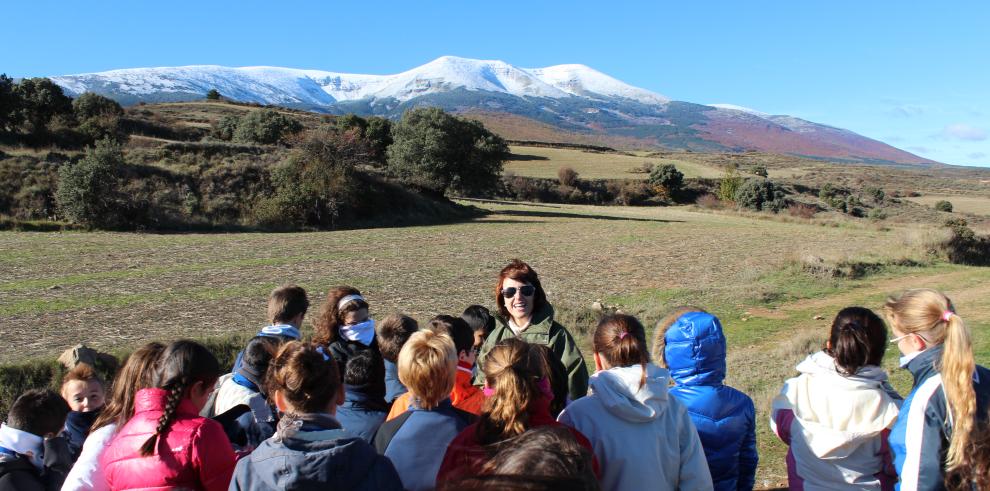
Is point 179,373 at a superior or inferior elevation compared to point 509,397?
inferior

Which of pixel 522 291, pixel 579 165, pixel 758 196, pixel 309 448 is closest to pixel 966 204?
pixel 758 196

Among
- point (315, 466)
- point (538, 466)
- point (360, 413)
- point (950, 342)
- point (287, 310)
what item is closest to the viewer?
point (538, 466)

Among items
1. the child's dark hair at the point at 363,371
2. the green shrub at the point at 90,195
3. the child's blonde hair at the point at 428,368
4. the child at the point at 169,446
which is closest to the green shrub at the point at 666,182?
the green shrub at the point at 90,195

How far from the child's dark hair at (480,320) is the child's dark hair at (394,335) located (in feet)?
2.74

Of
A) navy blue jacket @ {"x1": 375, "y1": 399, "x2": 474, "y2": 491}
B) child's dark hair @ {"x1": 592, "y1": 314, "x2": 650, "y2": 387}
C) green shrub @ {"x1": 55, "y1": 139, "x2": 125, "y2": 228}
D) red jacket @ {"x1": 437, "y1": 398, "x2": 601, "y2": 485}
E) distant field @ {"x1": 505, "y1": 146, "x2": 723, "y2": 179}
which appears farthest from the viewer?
distant field @ {"x1": 505, "y1": 146, "x2": 723, "y2": 179}

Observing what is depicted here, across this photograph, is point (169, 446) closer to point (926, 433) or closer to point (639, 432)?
point (639, 432)

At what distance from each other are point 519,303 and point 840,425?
2.16m

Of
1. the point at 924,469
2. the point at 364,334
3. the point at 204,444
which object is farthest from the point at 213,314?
the point at 924,469

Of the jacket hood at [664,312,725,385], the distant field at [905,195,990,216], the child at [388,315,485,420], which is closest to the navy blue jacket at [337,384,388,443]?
the child at [388,315,485,420]

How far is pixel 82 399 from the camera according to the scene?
396cm

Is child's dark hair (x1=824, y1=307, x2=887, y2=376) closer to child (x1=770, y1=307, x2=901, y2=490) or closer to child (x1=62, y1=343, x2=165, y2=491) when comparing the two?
child (x1=770, y1=307, x2=901, y2=490)

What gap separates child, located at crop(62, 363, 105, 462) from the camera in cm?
371

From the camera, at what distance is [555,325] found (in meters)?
4.50

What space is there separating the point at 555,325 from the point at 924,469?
2.34 m
